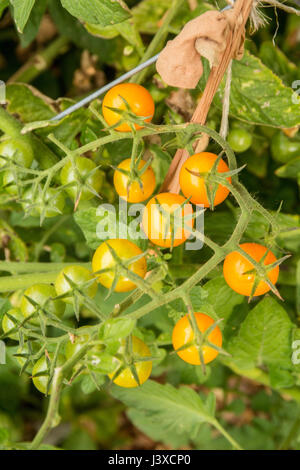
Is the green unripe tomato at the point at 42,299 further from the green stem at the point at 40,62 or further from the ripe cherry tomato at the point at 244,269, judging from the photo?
the green stem at the point at 40,62

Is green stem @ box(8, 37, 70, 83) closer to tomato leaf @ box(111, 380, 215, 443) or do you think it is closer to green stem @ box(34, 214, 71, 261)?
green stem @ box(34, 214, 71, 261)

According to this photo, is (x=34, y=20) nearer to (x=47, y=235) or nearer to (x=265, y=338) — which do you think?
(x=47, y=235)

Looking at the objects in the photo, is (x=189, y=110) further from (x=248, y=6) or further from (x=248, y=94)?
(x=248, y=6)

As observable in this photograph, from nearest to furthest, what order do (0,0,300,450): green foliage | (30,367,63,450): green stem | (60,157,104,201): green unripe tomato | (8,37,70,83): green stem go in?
(30,367,63,450): green stem
(0,0,300,450): green foliage
(60,157,104,201): green unripe tomato
(8,37,70,83): green stem

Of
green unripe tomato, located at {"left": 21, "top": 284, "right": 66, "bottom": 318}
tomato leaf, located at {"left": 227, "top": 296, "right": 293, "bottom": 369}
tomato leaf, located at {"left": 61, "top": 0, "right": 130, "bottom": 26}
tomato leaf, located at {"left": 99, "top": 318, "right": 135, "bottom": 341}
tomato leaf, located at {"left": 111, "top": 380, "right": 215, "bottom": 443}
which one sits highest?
tomato leaf, located at {"left": 61, "top": 0, "right": 130, "bottom": 26}

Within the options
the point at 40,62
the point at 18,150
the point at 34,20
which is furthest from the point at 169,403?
the point at 40,62

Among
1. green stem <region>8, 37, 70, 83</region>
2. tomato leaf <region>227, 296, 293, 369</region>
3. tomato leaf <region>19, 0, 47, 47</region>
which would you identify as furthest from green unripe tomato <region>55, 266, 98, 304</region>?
green stem <region>8, 37, 70, 83</region>
